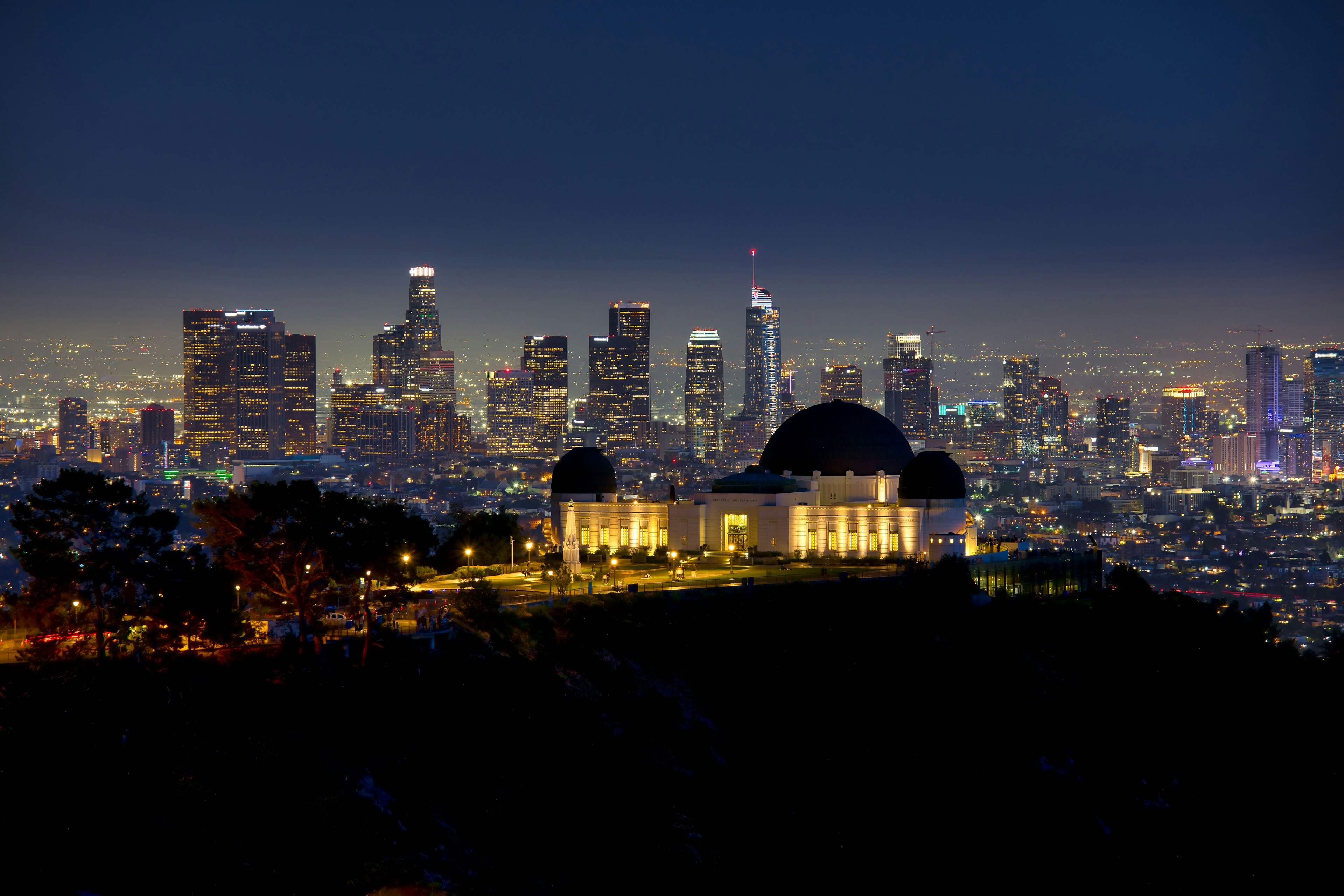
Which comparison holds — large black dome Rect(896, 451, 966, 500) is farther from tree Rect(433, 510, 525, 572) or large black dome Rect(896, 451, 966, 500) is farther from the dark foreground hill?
tree Rect(433, 510, 525, 572)

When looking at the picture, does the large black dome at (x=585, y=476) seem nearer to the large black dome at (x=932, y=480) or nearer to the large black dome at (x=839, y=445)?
the large black dome at (x=839, y=445)

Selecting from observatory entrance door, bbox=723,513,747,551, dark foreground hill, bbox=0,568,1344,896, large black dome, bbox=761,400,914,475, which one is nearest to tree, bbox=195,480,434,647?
dark foreground hill, bbox=0,568,1344,896

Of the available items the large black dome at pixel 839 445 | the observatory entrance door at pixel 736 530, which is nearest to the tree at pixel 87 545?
the observatory entrance door at pixel 736 530

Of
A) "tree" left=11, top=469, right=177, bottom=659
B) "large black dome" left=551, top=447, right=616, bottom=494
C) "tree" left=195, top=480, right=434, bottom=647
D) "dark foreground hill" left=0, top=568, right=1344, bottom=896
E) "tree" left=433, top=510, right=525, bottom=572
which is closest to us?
"dark foreground hill" left=0, top=568, right=1344, bottom=896

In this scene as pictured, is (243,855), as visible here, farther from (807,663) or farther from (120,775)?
(807,663)

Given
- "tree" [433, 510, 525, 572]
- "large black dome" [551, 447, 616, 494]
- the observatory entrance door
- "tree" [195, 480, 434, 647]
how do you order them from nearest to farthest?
"tree" [195, 480, 434, 647]
"tree" [433, 510, 525, 572]
the observatory entrance door
"large black dome" [551, 447, 616, 494]

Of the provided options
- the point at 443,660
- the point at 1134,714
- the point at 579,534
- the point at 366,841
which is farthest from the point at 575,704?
the point at 579,534
